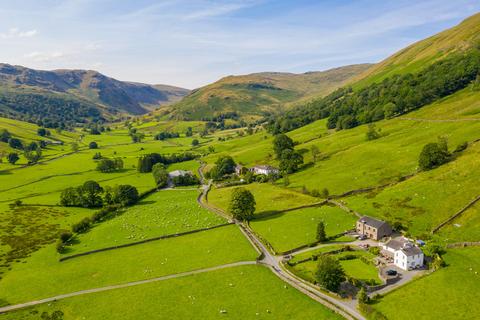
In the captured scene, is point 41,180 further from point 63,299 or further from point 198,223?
point 63,299

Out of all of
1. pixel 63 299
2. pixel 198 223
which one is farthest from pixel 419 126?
pixel 63 299

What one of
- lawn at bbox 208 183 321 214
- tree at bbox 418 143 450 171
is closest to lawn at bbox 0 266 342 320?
lawn at bbox 208 183 321 214

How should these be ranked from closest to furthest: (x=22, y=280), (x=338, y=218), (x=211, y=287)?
1. (x=211, y=287)
2. (x=22, y=280)
3. (x=338, y=218)

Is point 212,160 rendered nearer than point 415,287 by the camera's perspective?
No

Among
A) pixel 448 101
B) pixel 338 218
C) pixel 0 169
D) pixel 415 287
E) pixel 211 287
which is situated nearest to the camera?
pixel 415 287

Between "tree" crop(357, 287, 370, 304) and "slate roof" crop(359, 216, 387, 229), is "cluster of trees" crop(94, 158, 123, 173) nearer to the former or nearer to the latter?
"slate roof" crop(359, 216, 387, 229)

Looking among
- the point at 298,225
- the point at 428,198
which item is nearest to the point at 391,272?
the point at 298,225

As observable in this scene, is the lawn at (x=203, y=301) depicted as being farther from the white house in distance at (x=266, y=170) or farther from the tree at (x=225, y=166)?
the tree at (x=225, y=166)
